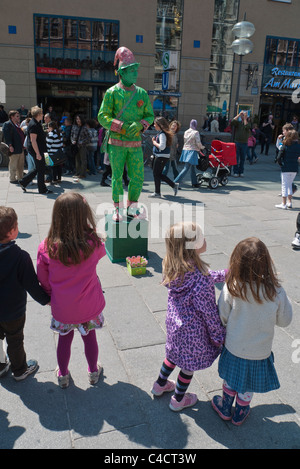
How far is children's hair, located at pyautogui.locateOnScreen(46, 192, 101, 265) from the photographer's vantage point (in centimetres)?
249

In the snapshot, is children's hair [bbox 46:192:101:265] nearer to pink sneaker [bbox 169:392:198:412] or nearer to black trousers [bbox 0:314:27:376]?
black trousers [bbox 0:314:27:376]

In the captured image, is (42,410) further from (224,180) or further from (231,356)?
(224,180)

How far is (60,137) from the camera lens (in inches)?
369

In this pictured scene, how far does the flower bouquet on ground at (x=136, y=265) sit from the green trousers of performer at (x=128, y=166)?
87 cm

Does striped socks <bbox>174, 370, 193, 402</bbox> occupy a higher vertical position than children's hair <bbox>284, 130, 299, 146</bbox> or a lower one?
lower

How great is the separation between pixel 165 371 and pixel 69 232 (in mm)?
1187

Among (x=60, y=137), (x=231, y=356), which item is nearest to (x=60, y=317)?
(x=231, y=356)

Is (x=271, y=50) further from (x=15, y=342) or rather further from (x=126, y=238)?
(x=15, y=342)

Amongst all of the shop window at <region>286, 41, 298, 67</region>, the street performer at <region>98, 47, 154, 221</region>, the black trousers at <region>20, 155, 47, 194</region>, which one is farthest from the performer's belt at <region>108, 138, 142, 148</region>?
the shop window at <region>286, 41, 298, 67</region>

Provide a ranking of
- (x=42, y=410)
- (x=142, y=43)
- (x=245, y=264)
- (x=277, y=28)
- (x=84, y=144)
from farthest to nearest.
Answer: (x=277, y=28) → (x=142, y=43) → (x=84, y=144) → (x=42, y=410) → (x=245, y=264)

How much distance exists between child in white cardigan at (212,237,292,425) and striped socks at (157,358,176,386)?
36 cm

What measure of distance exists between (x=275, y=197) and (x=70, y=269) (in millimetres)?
7816

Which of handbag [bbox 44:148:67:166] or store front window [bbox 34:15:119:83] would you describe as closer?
handbag [bbox 44:148:67:166]

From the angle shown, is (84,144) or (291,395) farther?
(84,144)
